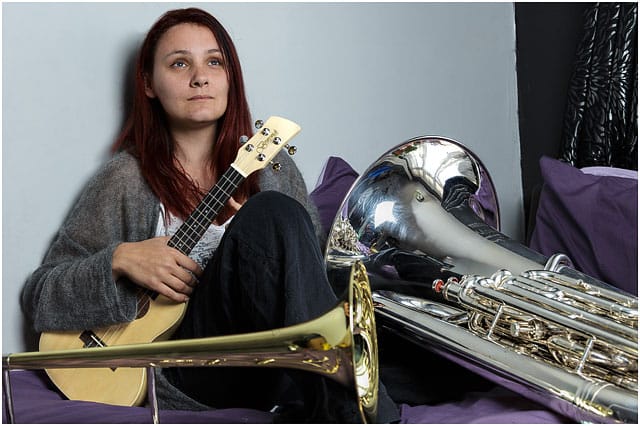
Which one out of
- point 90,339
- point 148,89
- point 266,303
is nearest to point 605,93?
point 148,89

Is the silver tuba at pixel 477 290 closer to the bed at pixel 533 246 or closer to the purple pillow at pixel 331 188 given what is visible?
the bed at pixel 533 246

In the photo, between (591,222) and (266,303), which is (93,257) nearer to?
(266,303)

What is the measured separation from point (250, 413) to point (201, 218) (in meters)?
0.36

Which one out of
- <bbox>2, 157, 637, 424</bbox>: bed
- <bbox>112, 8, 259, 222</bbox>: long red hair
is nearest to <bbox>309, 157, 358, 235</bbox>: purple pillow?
<bbox>2, 157, 637, 424</bbox>: bed

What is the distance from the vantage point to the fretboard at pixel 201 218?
1443mm

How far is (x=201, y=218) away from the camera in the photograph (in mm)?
1453

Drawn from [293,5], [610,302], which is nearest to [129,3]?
[293,5]

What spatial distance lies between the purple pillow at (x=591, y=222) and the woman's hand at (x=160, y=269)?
778 mm

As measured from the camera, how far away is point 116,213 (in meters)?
1.57

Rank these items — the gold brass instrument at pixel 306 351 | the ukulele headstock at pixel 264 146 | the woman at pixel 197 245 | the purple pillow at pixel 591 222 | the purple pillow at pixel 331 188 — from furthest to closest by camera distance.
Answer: the purple pillow at pixel 331 188 → the purple pillow at pixel 591 222 → the ukulele headstock at pixel 264 146 → the woman at pixel 197 245 → the gold brass instrument at pixel 306 351

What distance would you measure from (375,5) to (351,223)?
874 mm

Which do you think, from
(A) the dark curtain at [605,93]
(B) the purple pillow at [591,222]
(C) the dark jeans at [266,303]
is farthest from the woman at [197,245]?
(A) the dark curtain at [605,93]

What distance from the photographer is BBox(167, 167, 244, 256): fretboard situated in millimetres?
1443

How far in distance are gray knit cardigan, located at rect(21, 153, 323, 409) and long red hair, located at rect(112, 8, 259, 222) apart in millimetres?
40
